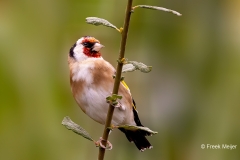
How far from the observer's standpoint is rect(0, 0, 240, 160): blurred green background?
4.41 feet

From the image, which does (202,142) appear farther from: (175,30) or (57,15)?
(57,15)

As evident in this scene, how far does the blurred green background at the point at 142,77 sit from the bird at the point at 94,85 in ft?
1.46

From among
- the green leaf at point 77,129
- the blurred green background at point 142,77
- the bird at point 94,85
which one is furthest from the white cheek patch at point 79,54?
the blurred green background at point 142,77

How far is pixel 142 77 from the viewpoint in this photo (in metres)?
1.43

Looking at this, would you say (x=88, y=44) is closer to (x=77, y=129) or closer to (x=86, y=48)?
(x=86, y=48)

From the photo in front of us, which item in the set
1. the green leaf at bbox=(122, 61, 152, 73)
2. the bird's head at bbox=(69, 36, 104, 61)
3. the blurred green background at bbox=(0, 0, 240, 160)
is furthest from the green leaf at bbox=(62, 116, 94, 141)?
the blurred green background at bbox=(0, 0, 240, 160)

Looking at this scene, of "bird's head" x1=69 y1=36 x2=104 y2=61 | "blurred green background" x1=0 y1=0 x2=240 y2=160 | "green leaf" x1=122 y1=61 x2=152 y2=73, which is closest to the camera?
"green leaf" x1=122 y1=61 x2=152 y2=73

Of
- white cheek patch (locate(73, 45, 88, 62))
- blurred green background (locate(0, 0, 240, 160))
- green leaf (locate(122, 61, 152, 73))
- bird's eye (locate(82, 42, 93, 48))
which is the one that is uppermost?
green leaf (locate(122, 61, 152, 73))

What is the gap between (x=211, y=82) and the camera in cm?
145

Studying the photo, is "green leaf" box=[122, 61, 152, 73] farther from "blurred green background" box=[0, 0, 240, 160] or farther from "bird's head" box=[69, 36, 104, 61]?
"blurred green background" box=[0, 0, 240, 160]

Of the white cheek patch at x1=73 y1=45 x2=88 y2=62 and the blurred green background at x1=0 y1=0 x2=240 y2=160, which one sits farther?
the blurred green background at x1=0 y1=0 x2=240 y2=160

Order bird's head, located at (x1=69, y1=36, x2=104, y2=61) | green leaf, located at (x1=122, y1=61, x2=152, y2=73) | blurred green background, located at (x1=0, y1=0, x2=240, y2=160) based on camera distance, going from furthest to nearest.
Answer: blurred green background, located at (x1=0, y1=0, x2=240, y2=160) < bird's head, located at (x1=69, y1=36, x2=104, y2=61) < green leaf, located at (x1=122, y1=61, x2=152, y2=73)

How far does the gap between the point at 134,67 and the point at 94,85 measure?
398 millimetres

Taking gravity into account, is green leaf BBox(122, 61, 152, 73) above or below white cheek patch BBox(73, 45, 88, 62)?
above
